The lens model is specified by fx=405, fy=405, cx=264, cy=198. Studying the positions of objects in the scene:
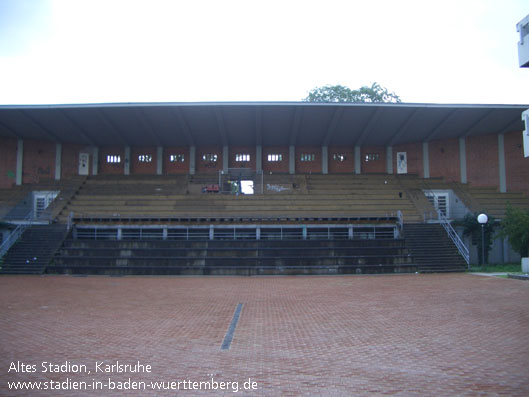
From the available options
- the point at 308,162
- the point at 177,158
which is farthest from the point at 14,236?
the point at 308,162

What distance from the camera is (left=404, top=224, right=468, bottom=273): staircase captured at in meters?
23.2

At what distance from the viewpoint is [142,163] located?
3772 cm

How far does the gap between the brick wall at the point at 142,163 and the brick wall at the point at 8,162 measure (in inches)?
387

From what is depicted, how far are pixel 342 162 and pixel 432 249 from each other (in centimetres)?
1466

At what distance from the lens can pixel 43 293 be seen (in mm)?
15383

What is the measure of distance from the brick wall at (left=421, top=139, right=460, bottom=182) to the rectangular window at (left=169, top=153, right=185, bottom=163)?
73.1 feet

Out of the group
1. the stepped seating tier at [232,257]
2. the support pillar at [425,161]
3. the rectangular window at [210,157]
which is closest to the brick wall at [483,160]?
the support pillar at [425,161]

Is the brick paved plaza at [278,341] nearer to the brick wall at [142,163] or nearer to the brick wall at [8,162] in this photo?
the brick wall at [142,163]

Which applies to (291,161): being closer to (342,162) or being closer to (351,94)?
(342,162)

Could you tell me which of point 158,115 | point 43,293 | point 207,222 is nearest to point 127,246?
point 207,222

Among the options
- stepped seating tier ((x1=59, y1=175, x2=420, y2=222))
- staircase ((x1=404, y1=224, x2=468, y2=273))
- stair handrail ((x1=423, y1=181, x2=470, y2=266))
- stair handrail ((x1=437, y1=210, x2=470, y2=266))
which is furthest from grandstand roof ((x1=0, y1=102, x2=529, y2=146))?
staircase ((x1=404, y1=224, x2=468, y2=273))

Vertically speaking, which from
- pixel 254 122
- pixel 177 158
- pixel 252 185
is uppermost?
pixel 254 122

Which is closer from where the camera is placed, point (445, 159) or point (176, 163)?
point (445, 159)

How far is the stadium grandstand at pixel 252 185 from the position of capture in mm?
24016
